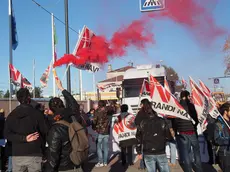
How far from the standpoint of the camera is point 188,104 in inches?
276

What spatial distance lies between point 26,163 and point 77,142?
0.93 m

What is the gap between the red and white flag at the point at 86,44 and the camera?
31.1 feet

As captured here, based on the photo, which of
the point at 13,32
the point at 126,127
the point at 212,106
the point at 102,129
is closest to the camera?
the point at 212,106

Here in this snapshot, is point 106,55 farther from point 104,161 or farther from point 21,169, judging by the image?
point 21,169

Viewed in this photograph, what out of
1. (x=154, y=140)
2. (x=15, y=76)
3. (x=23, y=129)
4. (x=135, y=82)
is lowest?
(x=154, y=140)

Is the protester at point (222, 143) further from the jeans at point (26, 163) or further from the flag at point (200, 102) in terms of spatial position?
the jeans at point (26, 163)

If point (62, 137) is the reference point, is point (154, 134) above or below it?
below

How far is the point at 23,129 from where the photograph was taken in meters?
4.25

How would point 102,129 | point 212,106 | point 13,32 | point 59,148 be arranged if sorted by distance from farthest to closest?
point 13,32 → point 102,129 → point 212,106 → point 59,148

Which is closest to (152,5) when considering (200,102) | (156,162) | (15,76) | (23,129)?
(200,102)

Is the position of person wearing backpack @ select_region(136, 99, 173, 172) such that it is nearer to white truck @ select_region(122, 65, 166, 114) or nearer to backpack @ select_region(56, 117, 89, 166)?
backpack @ select_region(56, 117, 89, 166)

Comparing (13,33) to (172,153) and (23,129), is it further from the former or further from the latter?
(23,129)

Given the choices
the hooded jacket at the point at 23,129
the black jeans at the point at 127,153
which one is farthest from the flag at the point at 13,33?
the hooded jacket at the point at 23,129

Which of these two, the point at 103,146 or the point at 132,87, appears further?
the point at 132,87
